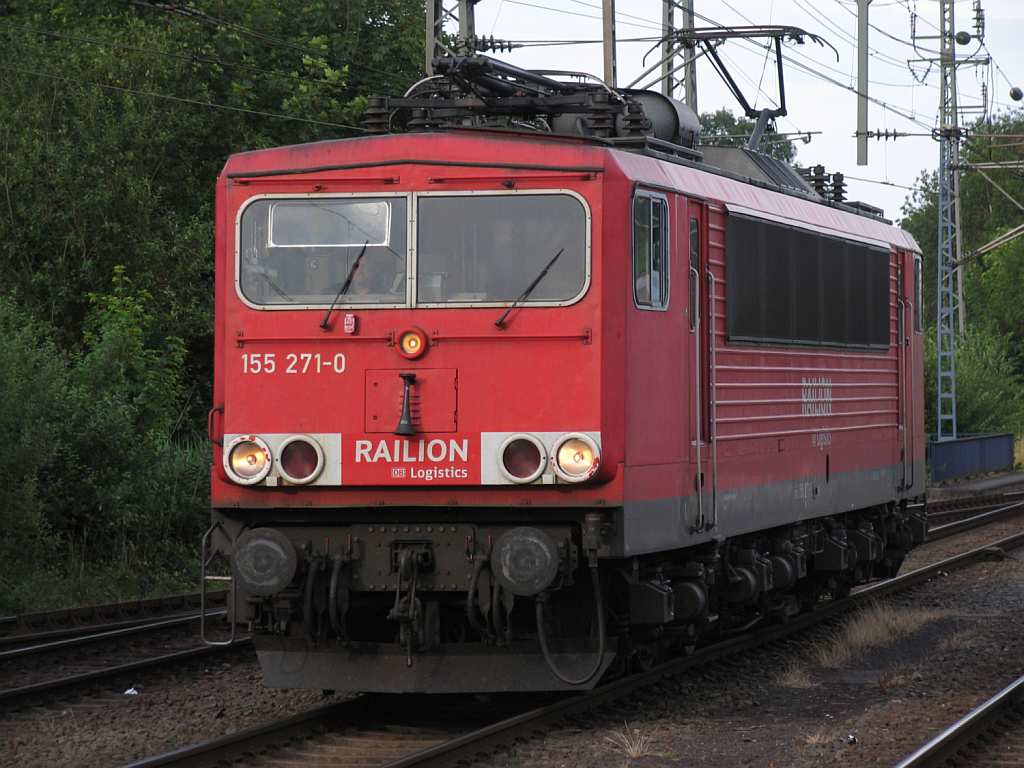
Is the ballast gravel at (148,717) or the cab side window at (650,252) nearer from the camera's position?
the ballast gravel at (148,717)

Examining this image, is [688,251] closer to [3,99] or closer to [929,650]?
[929,650]

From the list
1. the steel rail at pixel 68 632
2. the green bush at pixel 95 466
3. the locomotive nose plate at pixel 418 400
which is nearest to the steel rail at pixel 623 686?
the locomotive nose plate at pixel 418 400

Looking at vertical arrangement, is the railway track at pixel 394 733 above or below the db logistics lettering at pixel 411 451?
below

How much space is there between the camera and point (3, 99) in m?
22.4

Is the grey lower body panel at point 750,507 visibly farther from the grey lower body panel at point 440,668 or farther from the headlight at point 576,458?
the grey lower body panel at point 440,668

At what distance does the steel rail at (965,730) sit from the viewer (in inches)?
324

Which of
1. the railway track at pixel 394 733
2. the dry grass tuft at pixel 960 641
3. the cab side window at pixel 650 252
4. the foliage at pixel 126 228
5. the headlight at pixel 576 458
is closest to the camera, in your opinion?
the railway track at pixel 394 733

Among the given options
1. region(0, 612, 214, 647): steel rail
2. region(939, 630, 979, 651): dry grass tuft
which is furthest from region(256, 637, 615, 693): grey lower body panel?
region(939, 630, 979, 651): dry grass tuft

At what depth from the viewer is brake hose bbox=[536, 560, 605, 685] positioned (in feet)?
29.1

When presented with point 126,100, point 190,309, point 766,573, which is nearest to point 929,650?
point 766,573

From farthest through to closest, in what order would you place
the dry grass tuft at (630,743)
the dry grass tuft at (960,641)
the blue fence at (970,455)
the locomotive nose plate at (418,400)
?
the blue fence at (970,455) < the dry grass tuft at (960,641) < the locomotive nose plate at (418,400) < the dry grass tuft at (630,743)

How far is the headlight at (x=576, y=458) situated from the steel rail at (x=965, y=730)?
2.09 metres

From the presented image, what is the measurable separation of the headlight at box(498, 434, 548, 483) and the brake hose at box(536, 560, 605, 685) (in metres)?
0.58

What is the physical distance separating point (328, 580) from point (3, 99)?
15341mm
